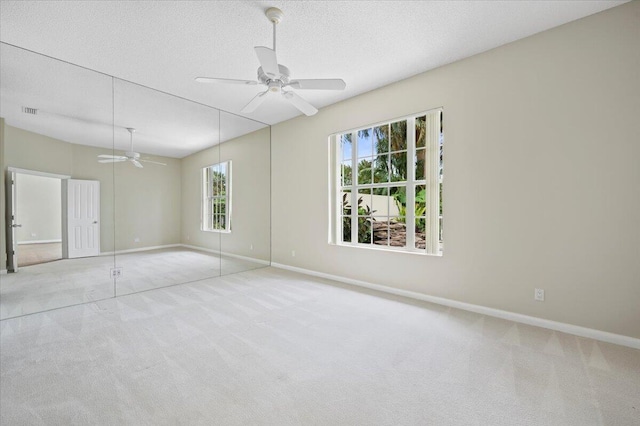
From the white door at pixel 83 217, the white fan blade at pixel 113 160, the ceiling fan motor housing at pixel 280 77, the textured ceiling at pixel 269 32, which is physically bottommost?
the white door at pixel 83 217

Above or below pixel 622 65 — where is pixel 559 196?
below

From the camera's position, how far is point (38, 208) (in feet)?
10.0

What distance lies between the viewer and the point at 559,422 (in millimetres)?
1521

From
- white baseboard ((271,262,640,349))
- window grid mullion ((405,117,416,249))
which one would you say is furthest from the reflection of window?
window grid mullion ((405,117,416,249))

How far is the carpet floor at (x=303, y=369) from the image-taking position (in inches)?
62.5

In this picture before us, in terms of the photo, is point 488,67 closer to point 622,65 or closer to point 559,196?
point 622,65

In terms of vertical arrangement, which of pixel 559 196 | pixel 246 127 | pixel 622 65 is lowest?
pixel 559 196

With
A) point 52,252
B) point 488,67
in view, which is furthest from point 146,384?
point 488,67

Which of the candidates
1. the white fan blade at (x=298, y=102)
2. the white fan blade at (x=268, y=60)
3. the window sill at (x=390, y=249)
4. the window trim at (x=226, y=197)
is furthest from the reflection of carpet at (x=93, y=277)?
the white fan blade at (x=268, y=60)

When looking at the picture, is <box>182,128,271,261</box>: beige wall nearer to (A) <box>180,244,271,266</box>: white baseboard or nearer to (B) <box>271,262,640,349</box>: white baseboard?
(A) <box>180,244,271,266</box>: white baseboard

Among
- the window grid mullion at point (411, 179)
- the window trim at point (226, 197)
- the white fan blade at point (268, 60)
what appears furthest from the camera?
the window trim at point (226, 197)

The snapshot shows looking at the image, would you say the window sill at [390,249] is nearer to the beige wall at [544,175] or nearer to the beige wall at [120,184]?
the beige wall at [544,175]

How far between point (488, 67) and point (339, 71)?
1.73 metres

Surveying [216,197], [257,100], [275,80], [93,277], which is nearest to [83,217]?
[93,277]
